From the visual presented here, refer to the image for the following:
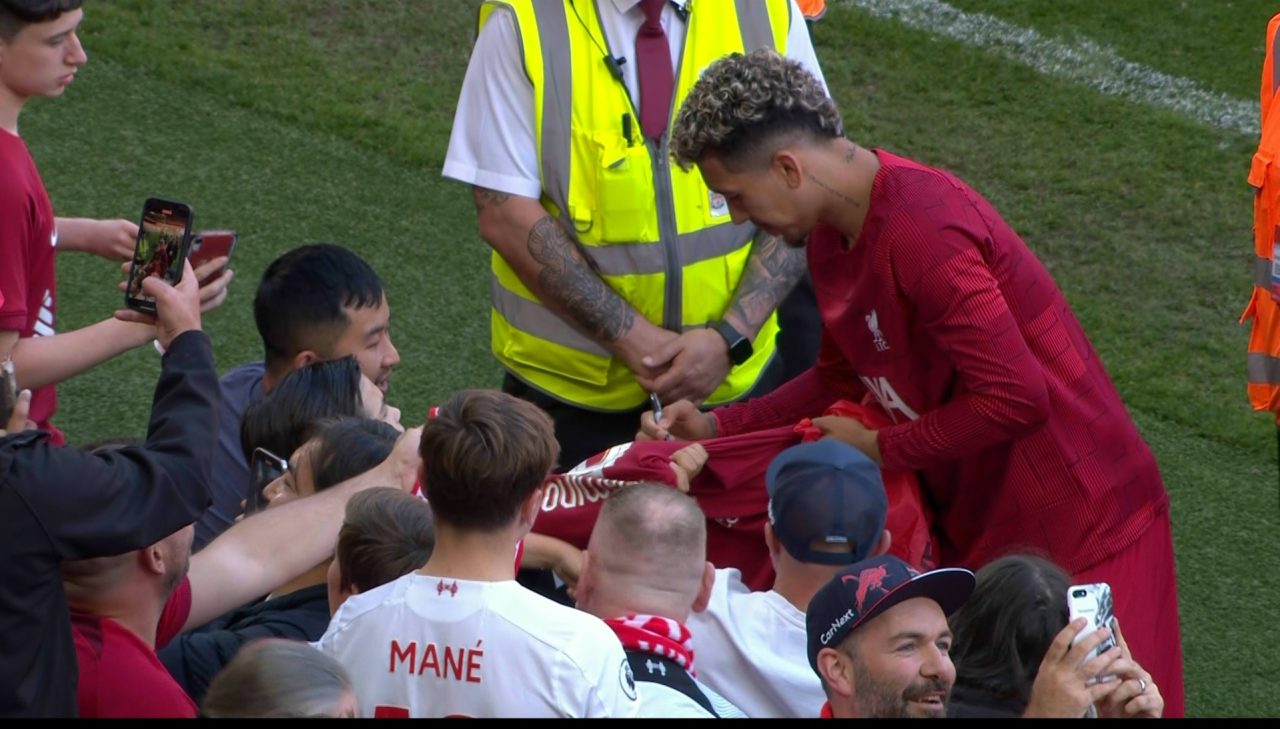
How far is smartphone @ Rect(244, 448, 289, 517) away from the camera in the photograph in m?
3.50

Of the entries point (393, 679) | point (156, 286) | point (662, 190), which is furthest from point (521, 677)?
point (662, 190)

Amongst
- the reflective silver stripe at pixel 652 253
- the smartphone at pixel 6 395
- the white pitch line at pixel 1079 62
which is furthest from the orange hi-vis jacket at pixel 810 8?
the smartphone at pixel 6 395

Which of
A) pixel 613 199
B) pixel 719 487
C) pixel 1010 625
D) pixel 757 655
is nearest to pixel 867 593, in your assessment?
pixel 1010 625

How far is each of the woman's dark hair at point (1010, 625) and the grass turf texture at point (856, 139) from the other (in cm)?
212

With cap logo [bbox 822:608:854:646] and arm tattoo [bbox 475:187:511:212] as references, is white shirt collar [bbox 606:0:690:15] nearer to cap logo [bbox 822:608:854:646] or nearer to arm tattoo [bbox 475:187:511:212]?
arm tattoo [bbox 475:187:511:212]

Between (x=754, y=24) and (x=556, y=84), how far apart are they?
557 mm

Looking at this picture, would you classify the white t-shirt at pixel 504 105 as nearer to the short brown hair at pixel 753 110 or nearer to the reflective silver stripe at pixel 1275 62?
the short brown hair at pixel 753 110

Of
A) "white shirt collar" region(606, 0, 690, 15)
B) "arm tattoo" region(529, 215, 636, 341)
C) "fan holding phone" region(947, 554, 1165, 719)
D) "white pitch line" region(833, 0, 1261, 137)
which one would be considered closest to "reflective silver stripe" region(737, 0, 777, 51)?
"white shirt collar" region(606, 0, 690, 15)

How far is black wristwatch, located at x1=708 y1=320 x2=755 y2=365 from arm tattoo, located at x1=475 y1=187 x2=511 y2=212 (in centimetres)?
60

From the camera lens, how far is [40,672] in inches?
98.6

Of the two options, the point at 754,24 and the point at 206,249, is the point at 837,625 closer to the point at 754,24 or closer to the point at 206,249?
the point at 206,249

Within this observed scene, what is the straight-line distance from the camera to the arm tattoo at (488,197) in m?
3.99

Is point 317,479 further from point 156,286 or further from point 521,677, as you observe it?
point 521,677

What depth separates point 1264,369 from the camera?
4535 mm
